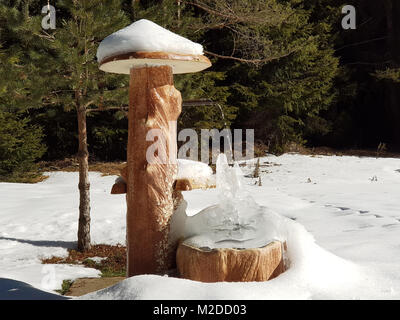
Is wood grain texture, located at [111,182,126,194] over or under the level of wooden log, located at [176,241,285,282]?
over

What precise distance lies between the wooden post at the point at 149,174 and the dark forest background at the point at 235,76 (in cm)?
229

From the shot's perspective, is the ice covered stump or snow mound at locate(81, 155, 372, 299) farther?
the ice covered stump

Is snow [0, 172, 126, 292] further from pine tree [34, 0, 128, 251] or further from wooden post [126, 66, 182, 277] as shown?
wooden post [126, 66, 182, 277]

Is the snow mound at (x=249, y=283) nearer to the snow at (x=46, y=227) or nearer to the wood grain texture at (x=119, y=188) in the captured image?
the wood grain texture at (x=119, y=188)

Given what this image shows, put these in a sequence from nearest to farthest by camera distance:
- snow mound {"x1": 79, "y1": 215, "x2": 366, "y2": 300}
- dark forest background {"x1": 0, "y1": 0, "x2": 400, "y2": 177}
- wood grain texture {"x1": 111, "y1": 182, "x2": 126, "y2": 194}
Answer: snow mound {"x1": 79, "y1": 215, "x2": 366, "y2": 300} < wood grain texture {"x1": 111, "y1": 182, "x2": 126, "y2": 194} < dark forest background {"x1": 0, "y1": 0, "x2": 400, "y2": 177}

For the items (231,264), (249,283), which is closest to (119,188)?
(231,264)

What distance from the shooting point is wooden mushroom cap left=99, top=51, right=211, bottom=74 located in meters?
2.83

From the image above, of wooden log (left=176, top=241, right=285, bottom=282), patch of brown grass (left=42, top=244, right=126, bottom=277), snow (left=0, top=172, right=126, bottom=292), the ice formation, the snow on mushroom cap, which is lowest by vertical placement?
patch of brown grass (left=42, top=244, right=126, bottom=277)

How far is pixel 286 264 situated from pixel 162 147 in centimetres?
110

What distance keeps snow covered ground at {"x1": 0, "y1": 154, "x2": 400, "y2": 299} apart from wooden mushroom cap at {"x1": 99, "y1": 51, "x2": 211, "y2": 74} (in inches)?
52.1

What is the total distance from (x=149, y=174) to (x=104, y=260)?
98.7 inches

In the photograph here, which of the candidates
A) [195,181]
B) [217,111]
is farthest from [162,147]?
[217,111]

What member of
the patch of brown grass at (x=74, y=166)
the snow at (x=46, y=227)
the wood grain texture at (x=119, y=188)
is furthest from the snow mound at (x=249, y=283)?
the patch of brown grass at (x=74, y=166)

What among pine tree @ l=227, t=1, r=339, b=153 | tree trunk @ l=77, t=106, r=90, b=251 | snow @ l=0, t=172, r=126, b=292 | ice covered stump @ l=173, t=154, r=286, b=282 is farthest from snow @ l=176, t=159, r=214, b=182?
pine tree @ l=227, t=1, r=339, b=153
